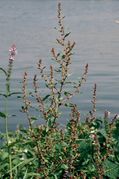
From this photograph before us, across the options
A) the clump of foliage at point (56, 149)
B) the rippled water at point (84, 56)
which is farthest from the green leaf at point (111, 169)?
the rippled water at point (84, 56)

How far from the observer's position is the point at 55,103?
270 inches

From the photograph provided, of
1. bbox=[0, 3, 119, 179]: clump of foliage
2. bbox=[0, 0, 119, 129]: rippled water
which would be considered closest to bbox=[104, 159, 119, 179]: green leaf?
bbox=[0, 3, 119, 179]: clump of foliage

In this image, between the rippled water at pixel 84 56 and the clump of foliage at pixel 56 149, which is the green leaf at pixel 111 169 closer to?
the clump of foliage at pixel 56 149

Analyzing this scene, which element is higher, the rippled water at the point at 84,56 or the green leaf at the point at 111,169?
the rippled water at the point at 84,56

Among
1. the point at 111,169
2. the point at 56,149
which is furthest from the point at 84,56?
the point at 111,169

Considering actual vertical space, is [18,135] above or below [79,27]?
below

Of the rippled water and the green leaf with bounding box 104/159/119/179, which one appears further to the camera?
the rippled water

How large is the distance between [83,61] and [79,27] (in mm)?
26807

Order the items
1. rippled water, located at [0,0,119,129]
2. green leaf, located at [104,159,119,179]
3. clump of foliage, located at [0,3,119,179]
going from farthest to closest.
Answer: rippled water, located at [0,0,119,129] → green leaf, located at [104,159,119,179] → clump of foliage, located at [0,3,119,179]

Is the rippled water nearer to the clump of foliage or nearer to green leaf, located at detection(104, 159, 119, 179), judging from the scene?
the clump of foliage

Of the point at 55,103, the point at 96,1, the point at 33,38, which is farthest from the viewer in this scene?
the point at 96,1

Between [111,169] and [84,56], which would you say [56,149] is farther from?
[84,56]

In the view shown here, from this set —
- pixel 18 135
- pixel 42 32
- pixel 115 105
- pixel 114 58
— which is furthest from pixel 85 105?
pixel 42 32

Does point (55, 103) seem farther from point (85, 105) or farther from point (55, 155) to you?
point (85, 105)
